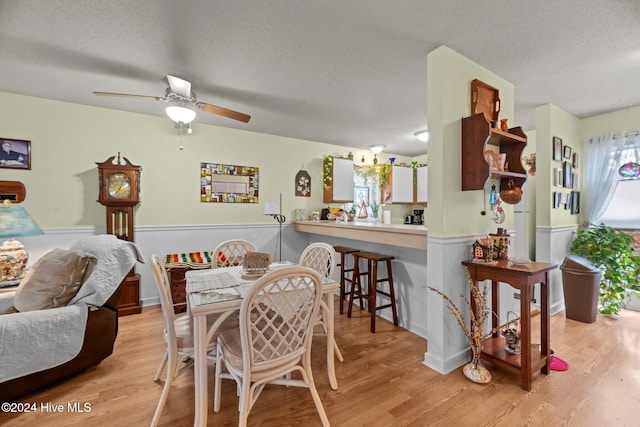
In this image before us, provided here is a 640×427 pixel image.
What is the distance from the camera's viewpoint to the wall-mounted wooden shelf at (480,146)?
1.99m

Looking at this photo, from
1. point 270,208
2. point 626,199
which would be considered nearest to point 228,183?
point 270,208

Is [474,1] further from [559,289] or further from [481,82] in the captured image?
[559,289]

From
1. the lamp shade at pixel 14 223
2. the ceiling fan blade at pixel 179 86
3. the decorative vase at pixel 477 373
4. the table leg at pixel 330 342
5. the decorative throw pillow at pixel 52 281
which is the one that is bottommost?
the decorative vase at pixel 477 373

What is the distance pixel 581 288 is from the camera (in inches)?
114

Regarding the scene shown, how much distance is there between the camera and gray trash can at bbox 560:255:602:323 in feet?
9.37

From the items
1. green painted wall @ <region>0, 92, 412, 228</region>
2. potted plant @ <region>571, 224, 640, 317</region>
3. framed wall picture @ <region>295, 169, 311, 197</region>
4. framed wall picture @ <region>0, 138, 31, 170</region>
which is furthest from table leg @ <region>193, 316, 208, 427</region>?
potted plant @ <region>571, 224, 640, 317</region>

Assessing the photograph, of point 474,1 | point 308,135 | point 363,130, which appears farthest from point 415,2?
point 308,135

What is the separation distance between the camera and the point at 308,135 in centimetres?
430

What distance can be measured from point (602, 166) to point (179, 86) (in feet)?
15.7

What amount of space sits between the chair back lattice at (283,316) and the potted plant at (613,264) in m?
3.51

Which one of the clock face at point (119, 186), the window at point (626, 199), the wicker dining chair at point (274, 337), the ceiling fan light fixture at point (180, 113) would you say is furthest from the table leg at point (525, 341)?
the clock face at point (119, 186)

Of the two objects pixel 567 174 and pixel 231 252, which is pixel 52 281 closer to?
pixel 231 252

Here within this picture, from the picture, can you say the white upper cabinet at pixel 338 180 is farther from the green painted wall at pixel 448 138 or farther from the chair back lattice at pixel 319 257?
the green painted wall at pixel 448 138

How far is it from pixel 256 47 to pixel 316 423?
250 centimetres
